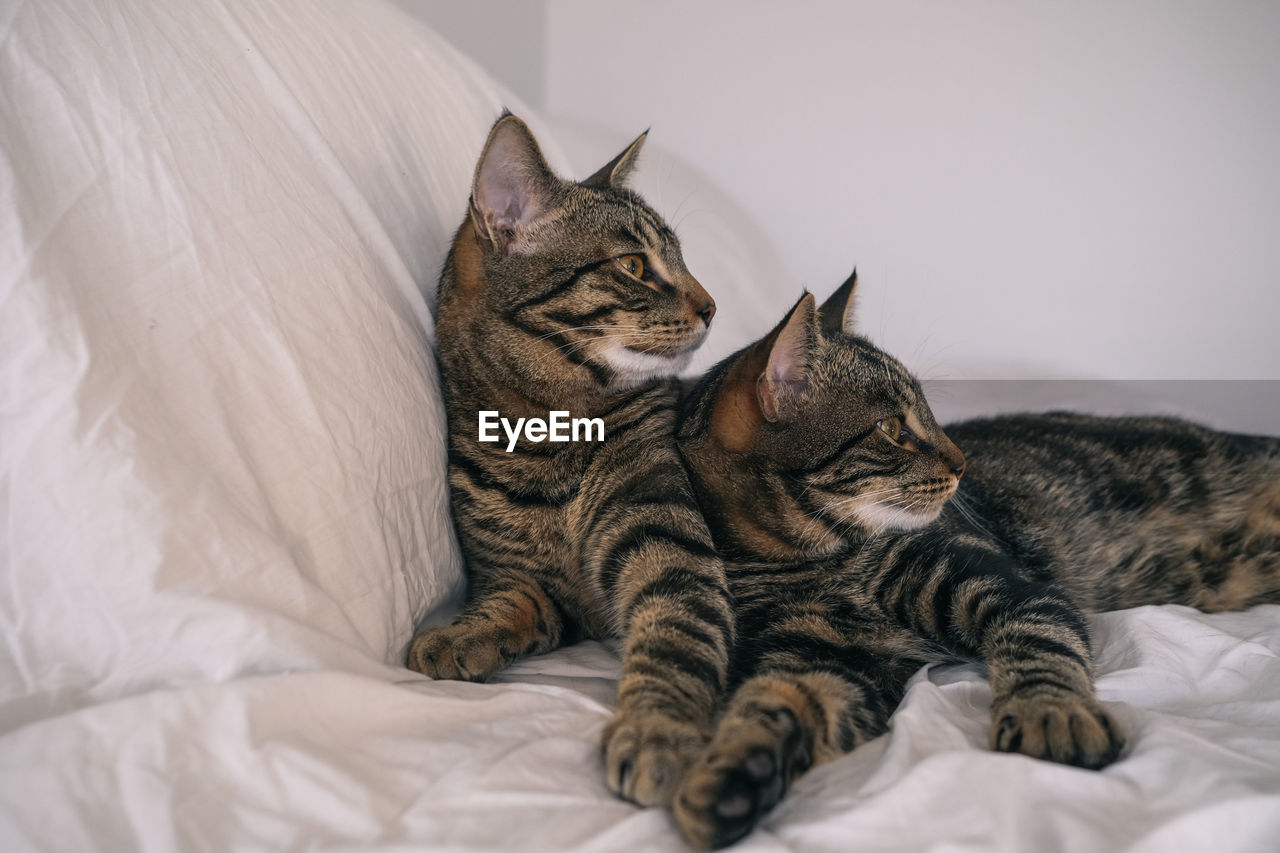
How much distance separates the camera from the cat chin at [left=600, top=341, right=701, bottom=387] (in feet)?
4.20

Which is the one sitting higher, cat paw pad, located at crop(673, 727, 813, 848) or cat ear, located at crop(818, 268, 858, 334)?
cat ear, located at crop(818, 268, 858, 334)

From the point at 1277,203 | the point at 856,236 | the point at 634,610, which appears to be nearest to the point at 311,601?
the point at 634,610

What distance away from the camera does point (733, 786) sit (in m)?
0.73

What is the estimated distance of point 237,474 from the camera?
0.86 m

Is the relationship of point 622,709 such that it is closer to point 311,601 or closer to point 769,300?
point 311,601

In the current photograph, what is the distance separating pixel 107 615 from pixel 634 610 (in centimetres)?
61

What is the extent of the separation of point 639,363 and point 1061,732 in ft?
2.51

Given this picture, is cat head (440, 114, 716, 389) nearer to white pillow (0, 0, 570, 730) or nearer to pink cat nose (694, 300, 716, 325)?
pink cat nose (694, 300, 716, 325)

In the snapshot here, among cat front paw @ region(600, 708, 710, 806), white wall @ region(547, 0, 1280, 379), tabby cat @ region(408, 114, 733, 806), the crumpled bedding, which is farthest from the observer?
white wall @ region(547, 0, 1280, 379)

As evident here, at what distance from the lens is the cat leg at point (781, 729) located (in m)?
0.72

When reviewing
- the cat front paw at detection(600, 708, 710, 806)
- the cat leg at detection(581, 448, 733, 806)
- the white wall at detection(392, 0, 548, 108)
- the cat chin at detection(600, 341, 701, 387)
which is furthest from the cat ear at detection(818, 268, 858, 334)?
the white wall at detection(392, 0, 548, 108)

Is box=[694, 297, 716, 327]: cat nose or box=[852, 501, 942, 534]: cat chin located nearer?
box=[852, 501, 942, 534]: cat chin

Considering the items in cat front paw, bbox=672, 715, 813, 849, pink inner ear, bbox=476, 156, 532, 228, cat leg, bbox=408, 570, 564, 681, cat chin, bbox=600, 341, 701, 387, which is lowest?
cat leg, bbox=408, 570, 564, 681

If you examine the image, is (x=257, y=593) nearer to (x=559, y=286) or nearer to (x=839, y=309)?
(x=559, y=286)
